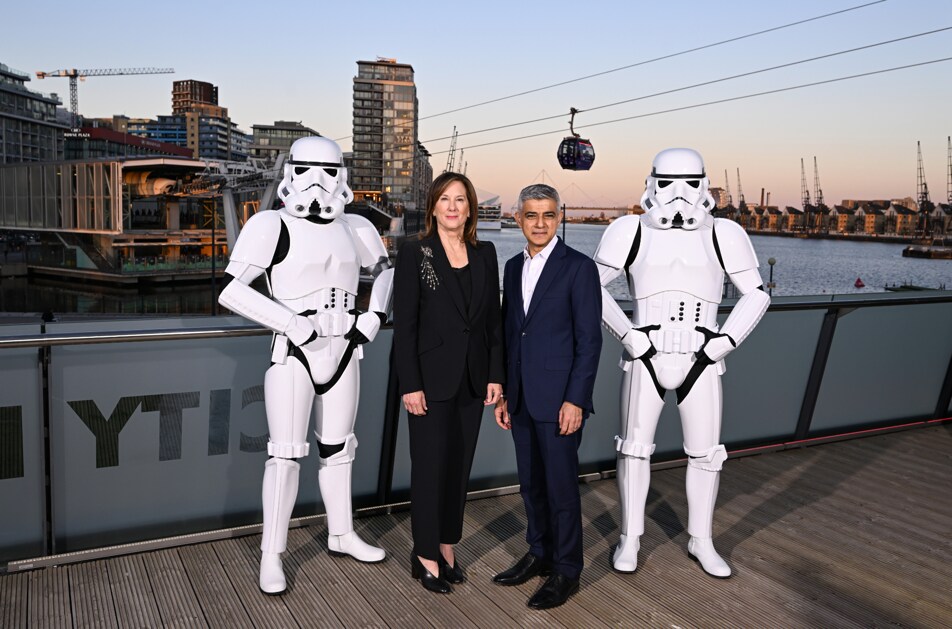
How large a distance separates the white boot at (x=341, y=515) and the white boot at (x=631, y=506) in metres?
1.07

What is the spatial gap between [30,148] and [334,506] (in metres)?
145

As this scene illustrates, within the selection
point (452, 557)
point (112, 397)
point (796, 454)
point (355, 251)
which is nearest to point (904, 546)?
point (796, 454)

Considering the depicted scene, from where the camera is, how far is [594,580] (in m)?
3.29

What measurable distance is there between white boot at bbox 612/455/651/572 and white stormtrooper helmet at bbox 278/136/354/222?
5.53 ft

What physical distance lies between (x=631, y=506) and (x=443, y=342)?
1.19 meters

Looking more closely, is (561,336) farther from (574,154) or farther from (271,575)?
(574,154)

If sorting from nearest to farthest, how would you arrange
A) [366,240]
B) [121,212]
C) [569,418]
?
1. [569,418]
2. [366,240]
3. [121,212]

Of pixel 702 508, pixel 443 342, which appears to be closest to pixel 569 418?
pixel 443 342

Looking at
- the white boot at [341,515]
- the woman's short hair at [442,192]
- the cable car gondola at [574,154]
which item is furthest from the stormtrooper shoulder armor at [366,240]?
the cable car gondola at [574,154]

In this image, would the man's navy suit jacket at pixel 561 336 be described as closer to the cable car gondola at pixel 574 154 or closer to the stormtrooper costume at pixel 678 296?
the stormtrooper costume at pixel 678 296

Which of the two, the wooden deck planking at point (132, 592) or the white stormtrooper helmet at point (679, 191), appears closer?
the wooden deck planking at point (132, 592)

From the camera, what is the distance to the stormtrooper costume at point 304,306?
2.94m

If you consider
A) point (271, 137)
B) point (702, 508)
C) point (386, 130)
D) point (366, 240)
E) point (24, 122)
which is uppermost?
A: point (386, 130)

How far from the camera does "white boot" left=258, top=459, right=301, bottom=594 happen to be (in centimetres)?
310
